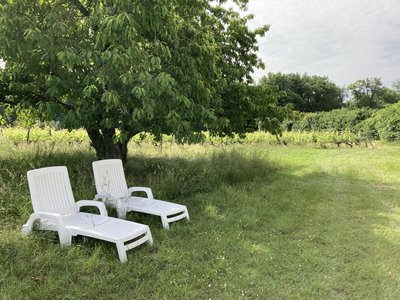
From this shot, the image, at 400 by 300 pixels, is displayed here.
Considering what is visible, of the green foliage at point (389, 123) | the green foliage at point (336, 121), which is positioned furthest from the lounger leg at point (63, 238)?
the green foliage at point (336, 121)

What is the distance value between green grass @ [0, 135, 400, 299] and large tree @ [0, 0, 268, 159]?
4.30 feet

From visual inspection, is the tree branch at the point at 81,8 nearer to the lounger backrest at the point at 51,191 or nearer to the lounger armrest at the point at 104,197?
the lounger backrest at the point at 51,191

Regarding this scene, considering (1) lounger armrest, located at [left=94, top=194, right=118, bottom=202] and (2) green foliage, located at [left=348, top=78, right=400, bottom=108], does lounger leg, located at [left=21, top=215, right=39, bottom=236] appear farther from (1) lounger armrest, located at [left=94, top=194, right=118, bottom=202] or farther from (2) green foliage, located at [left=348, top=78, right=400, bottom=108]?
(2) green foliage, located at [left=348, top=78, right=400, bottom=108]

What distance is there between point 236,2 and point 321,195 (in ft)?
18.8

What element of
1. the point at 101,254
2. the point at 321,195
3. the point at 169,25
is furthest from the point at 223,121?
the point at 101,254

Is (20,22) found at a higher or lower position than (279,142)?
higher

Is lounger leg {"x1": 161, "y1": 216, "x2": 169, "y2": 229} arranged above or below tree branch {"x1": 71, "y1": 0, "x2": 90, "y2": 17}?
below

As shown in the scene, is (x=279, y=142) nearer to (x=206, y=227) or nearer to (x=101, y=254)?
(x=206, y=227)

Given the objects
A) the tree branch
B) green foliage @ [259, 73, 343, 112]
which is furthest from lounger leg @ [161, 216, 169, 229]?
green foliage @ [259, 73, 343, 112]

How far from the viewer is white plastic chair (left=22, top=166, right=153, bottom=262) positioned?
3.63 m

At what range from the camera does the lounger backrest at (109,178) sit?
4.93 metres

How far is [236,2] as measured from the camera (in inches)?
349

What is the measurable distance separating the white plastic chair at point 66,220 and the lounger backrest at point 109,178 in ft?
1.93

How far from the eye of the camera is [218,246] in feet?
13.4
